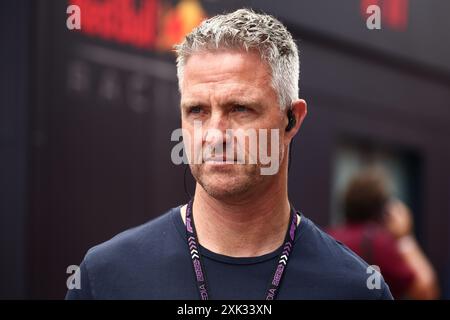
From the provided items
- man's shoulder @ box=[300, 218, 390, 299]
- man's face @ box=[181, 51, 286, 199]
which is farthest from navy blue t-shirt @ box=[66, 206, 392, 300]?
man's face @ box=[181, 51, 286, 199]

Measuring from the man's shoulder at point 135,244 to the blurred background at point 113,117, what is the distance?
5.83 feet

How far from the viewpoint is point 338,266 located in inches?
105

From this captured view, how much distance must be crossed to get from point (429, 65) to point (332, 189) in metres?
2.68

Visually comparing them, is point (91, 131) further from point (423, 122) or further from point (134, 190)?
point (423, 122)

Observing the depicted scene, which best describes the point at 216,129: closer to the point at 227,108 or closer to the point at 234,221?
the point at 227,108

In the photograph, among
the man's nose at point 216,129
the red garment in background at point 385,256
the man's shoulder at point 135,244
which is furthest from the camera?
the red garment in background at point 385,256

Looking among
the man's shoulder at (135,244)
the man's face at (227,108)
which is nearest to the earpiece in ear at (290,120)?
the man's face at (227,108)

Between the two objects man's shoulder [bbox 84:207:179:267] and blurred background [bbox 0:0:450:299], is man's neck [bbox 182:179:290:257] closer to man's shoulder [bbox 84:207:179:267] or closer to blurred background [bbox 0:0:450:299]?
man's shoulder [bbox 84:207:179:267]

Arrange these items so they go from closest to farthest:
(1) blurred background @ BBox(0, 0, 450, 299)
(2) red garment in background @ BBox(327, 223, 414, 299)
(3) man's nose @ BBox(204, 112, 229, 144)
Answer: (3) man's nose @ BBox(204, 112, 229, 144) < (2) red garment in background @ BBox(327, 223, 414, 299) < (1) blurred background @ BBox(0, 0, 450, 299)

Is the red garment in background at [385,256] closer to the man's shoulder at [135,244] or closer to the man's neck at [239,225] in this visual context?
the man's neck at [239,225]

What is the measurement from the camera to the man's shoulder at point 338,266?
2625 mm

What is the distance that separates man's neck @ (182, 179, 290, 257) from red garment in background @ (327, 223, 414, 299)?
→ 6.99ft

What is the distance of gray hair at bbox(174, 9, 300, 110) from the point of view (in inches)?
99.0

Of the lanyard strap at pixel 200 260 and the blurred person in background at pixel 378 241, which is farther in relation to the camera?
the blurred person in background at pixel 378 241
